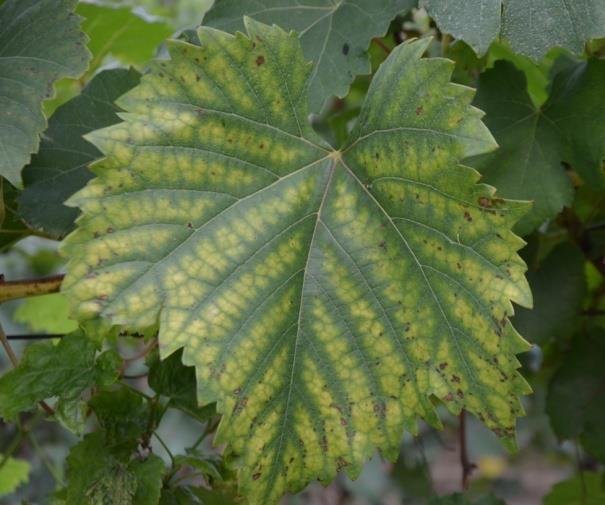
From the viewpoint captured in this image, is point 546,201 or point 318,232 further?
point 546,201

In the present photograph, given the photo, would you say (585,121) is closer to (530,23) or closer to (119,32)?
(530,23)

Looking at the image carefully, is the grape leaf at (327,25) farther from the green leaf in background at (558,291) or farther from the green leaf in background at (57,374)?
the green leaf in background at (558,291)

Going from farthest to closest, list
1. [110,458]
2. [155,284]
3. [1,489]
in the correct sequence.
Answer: [1,489]
[110,458]
[155,284]

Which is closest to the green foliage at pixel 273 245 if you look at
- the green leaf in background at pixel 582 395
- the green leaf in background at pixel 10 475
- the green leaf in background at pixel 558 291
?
the green leaf in background at pixel 558 291

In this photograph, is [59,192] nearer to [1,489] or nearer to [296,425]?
[296,425]

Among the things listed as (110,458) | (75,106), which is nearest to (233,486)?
(110,458)
